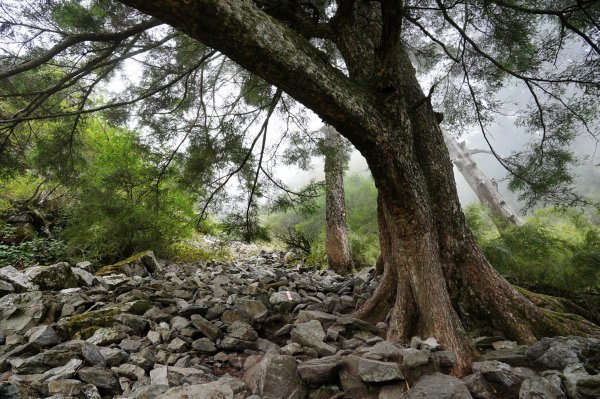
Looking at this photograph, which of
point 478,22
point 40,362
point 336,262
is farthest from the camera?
point 336,262

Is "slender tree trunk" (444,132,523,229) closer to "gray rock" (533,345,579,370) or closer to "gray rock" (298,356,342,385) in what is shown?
"gray rock" (533,345,579,370)

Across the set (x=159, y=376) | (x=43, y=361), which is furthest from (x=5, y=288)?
(x=159, y=376)

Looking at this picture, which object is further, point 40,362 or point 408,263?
point 408,263

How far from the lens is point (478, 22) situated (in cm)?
404

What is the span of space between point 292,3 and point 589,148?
50.8 metres

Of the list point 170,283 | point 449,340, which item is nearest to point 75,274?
point 170,283

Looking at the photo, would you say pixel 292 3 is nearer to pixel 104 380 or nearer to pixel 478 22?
pixel 478 22

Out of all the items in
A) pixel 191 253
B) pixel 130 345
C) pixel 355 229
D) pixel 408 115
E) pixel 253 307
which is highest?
pixel 408 115

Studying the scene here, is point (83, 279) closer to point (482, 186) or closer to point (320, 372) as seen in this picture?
point (320, 372)

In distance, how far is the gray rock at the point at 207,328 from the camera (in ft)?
9.69

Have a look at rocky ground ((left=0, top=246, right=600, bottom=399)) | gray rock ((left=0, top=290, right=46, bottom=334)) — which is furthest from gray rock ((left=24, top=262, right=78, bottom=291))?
gray rock ((left=0, top=290, right=46, bottom=334))

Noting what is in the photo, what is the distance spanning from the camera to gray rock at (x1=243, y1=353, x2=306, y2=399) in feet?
6.52

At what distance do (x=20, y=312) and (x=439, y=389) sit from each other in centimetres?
385

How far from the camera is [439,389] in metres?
1.70
